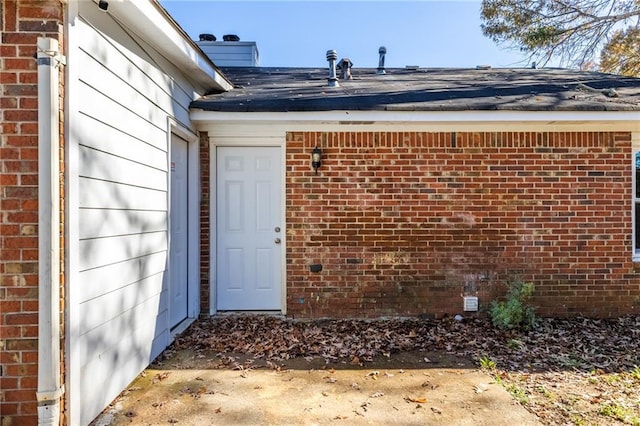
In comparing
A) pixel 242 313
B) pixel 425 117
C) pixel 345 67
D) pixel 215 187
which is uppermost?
pixel 345 67

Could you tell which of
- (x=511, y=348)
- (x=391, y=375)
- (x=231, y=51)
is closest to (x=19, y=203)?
(x=391, y=375)

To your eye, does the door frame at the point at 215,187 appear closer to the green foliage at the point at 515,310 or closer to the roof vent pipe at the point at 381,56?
the green foliage at the point at 515,310

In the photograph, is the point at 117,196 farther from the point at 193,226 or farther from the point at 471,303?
the point at 471,303

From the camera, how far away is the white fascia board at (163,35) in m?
3.07

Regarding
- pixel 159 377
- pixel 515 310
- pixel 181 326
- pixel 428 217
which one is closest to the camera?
pixel 159 377

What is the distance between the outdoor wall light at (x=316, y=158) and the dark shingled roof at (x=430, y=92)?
1.87 ft

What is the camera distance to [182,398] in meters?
3.12

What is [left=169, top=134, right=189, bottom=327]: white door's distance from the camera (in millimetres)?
4449

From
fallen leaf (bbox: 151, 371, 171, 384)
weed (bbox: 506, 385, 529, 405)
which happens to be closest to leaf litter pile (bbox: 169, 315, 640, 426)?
weed (bbox: 506, 385, 529, 405)

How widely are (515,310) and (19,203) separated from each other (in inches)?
194

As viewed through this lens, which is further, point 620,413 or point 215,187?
point 215,187

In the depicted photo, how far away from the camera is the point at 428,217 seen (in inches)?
200

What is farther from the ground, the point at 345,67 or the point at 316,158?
the point at 345,67

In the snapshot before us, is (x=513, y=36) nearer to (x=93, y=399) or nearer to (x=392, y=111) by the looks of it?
(x=392, y=111)
